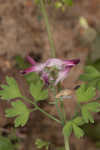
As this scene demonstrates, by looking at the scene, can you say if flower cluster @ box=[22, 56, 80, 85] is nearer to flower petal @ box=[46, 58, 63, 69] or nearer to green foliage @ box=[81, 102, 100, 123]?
flower petal @ box=[46, 58, 63, 69]

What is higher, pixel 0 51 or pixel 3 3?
pixel 3 3

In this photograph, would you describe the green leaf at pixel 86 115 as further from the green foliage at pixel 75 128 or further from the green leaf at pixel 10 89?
the green leaf at pixel 10 89

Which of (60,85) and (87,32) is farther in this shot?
(87,32)

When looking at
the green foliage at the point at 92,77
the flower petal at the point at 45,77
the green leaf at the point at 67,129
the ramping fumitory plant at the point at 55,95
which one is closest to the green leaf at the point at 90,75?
the green foliage at the point at 92,77

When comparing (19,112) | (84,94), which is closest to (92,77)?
(84,94)

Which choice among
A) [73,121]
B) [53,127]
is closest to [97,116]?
[53,127]

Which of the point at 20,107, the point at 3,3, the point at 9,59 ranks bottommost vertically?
the point at 20,107

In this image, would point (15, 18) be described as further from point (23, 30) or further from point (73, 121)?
point (73, 121)

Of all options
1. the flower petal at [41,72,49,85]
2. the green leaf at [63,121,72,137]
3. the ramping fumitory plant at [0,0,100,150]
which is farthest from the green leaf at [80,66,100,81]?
the green leaf at [63,121,72,137]
